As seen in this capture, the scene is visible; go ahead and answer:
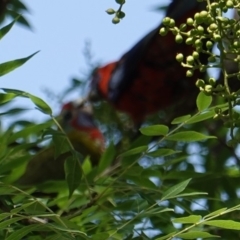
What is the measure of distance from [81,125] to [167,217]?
1.86m

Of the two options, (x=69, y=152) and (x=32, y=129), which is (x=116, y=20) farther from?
(x=69, y=152)

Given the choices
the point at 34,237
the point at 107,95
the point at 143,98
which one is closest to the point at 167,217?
the point at 34,237

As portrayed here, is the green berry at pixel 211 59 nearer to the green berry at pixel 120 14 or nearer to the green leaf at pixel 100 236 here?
the green berry at pixel 120 14

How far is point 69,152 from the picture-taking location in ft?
5.44

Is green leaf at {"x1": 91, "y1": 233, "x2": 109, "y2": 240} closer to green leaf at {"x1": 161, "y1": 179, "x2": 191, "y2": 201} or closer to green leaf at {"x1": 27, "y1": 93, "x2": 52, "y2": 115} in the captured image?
green leaf at {"x1": 161, "y1": 179, "x2": 191, "y2": 201}

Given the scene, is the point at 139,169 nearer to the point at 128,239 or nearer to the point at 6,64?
the point at 128,239

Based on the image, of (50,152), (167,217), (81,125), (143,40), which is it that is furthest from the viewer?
(81,125)

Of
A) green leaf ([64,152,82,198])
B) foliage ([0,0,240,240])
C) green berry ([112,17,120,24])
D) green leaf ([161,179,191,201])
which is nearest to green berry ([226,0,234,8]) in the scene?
foliage ([0,0,240,240])

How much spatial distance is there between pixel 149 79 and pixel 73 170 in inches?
55.4

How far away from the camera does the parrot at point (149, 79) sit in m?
2.19

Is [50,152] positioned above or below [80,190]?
below

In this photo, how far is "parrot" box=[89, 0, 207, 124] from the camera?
86.4 inches

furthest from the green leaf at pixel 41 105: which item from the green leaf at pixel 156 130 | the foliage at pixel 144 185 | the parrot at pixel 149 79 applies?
the parrot at pixel 149 79

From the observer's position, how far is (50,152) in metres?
1.86
